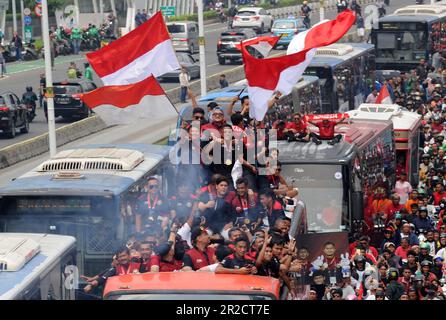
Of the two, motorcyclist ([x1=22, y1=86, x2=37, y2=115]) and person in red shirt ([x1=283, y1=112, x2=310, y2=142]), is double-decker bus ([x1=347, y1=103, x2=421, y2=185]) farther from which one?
motorcyclist ([x1=22, y1=86, x2=37, y2=115])

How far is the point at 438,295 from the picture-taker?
14.5 meters

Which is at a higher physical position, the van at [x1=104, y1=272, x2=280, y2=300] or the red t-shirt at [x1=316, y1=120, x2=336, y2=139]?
the van at [x1=104, y1=272, x2=280, y2=300]

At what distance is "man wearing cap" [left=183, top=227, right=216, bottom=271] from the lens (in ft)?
36.9

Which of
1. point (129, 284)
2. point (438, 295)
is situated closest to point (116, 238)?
point (438, 295)

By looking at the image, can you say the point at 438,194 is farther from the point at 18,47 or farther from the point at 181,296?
the point at 18,47

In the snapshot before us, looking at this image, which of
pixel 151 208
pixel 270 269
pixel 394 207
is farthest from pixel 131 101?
pixel 270 269

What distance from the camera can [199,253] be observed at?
11.4 m

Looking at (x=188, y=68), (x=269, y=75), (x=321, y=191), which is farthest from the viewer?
(x=188, y=68)

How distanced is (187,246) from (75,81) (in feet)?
99.9

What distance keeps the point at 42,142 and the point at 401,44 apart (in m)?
19.1

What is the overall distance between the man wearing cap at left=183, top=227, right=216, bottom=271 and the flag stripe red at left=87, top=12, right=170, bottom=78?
749cm

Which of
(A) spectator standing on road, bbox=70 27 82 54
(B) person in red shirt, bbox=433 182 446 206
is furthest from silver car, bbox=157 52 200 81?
(B) person in red shirt, bbox=433 182 446 206
